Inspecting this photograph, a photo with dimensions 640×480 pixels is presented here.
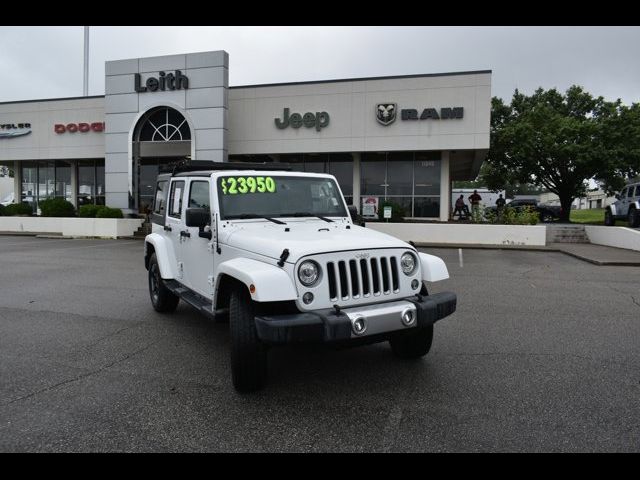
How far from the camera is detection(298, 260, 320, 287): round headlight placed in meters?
3.79

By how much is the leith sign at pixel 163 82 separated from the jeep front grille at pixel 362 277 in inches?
781

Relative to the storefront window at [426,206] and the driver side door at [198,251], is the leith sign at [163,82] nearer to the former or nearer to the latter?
the storefront window at [426,206]

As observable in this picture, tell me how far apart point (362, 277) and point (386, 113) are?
1829cm

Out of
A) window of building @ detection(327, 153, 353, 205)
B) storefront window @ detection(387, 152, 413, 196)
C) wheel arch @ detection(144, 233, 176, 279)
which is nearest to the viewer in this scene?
wheel arch @ detection(144, 233, 176, 279)

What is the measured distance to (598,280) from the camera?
415 inches

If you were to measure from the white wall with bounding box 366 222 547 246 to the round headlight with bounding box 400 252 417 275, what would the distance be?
581 inches

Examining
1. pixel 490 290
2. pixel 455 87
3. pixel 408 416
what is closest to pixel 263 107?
pixel 455 87

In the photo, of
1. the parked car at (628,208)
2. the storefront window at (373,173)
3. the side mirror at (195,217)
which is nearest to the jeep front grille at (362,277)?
the side mirror at (195,217)

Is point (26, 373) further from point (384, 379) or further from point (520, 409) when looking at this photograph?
point (520, 409)

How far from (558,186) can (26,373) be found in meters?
33.9

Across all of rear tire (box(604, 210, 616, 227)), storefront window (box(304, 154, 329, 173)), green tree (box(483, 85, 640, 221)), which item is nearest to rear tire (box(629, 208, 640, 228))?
rear tire (box(604, 210, 616, 227))

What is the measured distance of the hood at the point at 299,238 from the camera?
3.93 m

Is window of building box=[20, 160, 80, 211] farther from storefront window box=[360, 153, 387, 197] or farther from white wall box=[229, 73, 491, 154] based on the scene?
storefront window box=[360, 153, 387, 197]

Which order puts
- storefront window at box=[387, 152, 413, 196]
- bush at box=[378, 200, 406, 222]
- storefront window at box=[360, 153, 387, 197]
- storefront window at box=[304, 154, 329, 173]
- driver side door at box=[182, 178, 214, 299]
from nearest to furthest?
driver side door at box=[182, 178, 214, 299]
bush at box=[378, 200, 406, 222]
storefront window at box=[387, 152, 413, 196]
storefront window at box=[360, 153, 387, 197]
storefront window at box=[304, 154, 329, 173]
